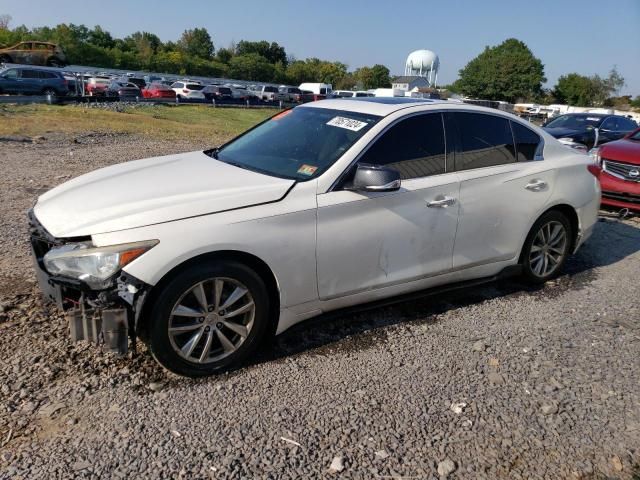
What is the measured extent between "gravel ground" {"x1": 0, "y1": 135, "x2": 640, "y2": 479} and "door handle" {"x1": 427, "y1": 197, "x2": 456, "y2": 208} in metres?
0.94

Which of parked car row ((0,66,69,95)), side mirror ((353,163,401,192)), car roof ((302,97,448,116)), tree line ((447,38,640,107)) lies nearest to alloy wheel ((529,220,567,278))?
car roof ((302,97,448,116))

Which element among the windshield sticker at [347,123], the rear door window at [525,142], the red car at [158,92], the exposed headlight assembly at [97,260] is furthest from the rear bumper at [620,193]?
the red car at [158,92]

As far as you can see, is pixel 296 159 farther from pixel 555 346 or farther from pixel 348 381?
pixel 555 346

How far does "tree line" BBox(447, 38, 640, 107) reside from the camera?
88.6 m

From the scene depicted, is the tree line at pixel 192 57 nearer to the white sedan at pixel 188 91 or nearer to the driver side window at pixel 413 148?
the white sedan at pixel 188 91

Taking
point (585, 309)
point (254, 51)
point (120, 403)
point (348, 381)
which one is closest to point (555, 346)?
point (585, 309)

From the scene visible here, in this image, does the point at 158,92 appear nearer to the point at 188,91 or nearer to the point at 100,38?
the point at 188,91

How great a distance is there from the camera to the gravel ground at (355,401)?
2658 millimetres

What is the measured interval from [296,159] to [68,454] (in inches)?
91.1

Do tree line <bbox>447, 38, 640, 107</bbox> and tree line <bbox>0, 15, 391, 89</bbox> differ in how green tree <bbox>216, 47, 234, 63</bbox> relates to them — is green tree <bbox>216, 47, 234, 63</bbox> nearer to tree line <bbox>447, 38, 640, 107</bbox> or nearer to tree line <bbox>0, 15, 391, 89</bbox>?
tree line <bbox>0, 15, 391, 89</bbox>

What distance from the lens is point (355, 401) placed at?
10.4 feet

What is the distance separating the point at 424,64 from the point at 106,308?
368 ft

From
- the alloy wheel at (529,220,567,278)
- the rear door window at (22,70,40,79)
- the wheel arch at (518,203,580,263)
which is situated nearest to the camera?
the wheel arch at (518,203,580,263)

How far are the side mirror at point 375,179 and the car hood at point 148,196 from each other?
1.46ft
